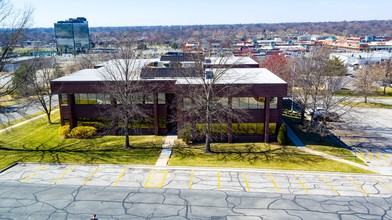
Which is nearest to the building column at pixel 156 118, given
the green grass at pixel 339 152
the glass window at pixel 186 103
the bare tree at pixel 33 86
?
the glass window at pixel 186 103

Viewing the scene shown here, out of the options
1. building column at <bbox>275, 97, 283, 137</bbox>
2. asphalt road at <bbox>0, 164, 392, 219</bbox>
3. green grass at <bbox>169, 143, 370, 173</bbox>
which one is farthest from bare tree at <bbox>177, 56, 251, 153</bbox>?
asphalt road at <bbox>0, 164, 392, 219</bbox>

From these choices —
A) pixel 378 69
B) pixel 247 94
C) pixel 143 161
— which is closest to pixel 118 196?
pixel 143 161

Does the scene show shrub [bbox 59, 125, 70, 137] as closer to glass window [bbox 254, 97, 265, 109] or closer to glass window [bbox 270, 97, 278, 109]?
glass window [bbox 254, 97, 265, 109]

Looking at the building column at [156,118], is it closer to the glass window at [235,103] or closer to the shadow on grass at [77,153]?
the shadow on grass at [77,153]

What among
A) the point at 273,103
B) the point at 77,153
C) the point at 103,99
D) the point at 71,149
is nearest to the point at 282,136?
the point at 273,103

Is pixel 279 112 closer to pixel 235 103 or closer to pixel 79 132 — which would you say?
pixel 235 103
